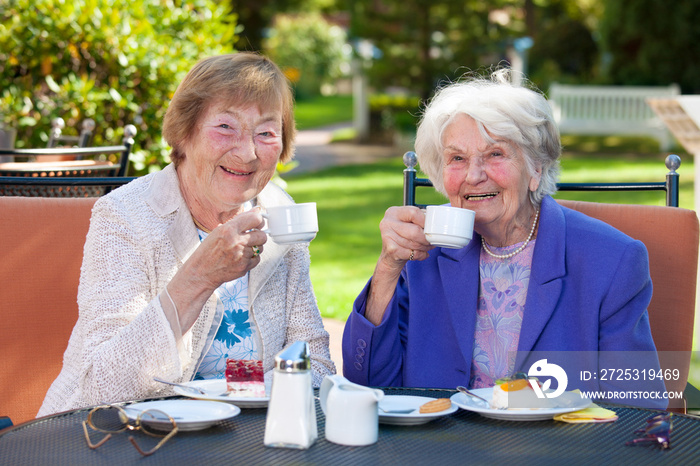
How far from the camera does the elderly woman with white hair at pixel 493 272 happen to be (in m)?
2.35

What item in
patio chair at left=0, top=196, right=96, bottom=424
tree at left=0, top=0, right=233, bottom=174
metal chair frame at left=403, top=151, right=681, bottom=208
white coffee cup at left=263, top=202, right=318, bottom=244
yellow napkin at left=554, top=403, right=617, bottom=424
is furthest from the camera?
tree at left=0, top=0, right=233, bottom=174

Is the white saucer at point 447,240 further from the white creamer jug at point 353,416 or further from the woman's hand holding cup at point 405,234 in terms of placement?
the white creamer jug at point 353,416

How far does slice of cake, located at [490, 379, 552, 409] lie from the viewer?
6.12ft

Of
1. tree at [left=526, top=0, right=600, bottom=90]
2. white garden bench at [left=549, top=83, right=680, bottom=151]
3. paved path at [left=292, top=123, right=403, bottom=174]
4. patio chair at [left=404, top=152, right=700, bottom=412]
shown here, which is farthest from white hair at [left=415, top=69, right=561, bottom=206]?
tree at [left=526, top=0, right=600, bottom=90]

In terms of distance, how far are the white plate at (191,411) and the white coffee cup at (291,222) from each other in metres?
0.45

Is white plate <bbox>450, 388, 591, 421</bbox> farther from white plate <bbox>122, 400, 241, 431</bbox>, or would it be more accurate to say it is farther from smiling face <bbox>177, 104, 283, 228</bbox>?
smiling face <bbox>177, 104, 283, 228</bbox>

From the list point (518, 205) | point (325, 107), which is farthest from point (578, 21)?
point (518, 205)

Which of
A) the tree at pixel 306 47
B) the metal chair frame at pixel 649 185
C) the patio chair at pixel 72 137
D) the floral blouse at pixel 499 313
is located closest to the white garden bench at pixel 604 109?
the patio chair at pixel 72 137

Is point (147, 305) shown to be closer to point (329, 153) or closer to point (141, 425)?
point (141, 425)

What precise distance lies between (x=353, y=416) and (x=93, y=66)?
14.6ft

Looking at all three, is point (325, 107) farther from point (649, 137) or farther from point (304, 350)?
point (304, 350)

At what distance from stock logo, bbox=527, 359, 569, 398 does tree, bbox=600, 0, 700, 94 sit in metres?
16.5

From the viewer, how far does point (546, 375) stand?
220 centimetres

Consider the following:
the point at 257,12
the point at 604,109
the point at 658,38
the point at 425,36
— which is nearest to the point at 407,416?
the point at 604,109
